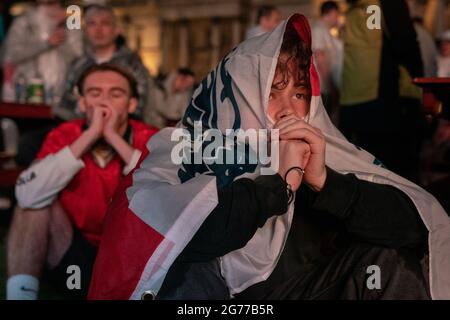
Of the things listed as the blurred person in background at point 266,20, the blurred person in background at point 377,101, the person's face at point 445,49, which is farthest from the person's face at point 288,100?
the person's face at point 445,49

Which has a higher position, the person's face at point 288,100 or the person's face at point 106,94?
the person's face at point 288,100

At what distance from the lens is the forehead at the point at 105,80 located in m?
3.05

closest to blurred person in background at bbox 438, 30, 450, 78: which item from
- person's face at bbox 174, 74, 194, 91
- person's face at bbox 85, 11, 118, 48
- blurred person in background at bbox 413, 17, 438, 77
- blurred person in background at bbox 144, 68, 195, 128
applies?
blurred person in background at bbox 144, 68, 195, 128

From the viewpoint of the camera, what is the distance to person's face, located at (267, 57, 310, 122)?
2059 millimetres

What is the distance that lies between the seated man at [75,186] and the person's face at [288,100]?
0.96 meters

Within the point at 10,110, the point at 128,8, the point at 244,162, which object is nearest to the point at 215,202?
the point at 244,162

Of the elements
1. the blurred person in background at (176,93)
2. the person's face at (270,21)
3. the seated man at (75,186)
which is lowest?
the blurred person in background at (176,93)

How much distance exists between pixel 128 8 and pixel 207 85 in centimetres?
1827

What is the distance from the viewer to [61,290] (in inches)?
122

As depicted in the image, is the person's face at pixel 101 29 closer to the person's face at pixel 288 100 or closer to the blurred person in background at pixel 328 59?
the blurred person in background at pixel 328 59

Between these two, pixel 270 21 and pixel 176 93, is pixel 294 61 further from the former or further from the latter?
pixel 176 93

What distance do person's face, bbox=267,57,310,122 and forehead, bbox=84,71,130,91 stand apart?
1.19 m

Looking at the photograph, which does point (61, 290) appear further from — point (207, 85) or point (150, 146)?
point (207, 85)

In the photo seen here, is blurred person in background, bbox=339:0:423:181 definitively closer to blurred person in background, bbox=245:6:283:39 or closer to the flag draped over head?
blurred person in background, bbox=245:6:283:39
